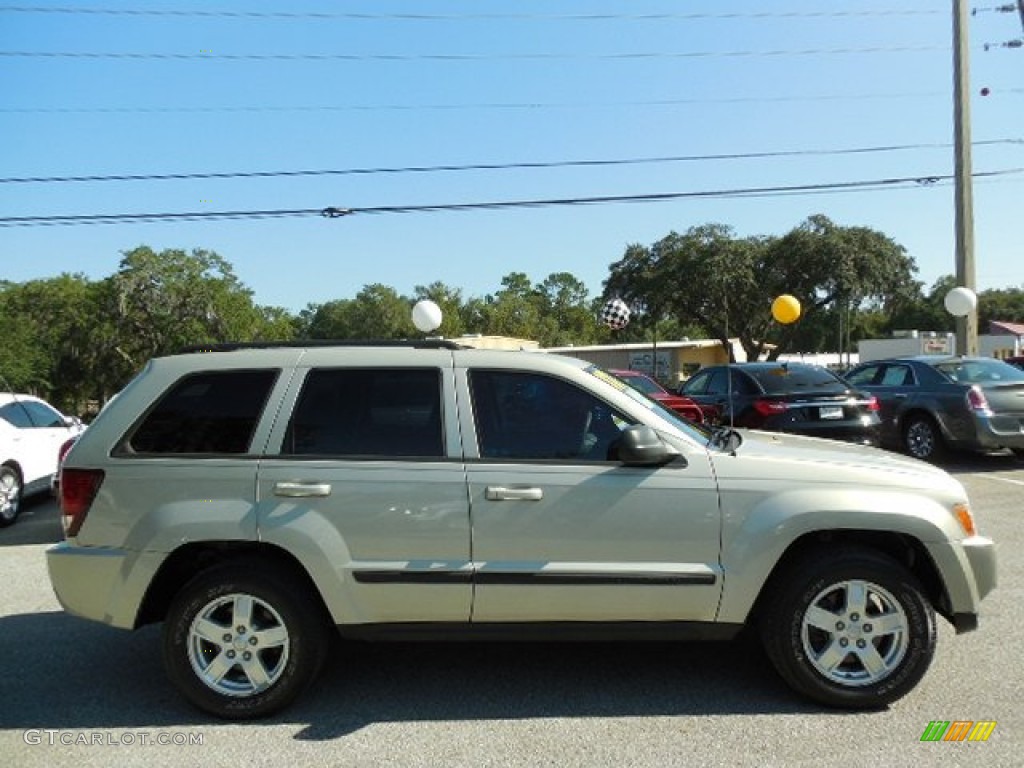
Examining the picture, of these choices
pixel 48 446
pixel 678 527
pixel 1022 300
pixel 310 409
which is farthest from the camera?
pixel 1022 300

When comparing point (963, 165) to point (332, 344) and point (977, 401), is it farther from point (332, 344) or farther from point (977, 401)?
point (332, 344)

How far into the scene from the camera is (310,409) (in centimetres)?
402

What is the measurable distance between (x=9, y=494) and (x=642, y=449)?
8306 mm

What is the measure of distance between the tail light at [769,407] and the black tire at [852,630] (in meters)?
6.42

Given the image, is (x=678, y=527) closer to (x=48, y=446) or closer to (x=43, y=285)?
(x=48, y=446)

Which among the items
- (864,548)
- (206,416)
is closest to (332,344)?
(206,416)

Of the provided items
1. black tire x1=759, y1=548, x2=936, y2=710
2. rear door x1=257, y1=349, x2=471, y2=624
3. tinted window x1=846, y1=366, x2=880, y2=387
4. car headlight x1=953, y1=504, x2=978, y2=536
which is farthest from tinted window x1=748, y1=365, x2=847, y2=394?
rear door x1=257, y1=349, x2=471, y2=624

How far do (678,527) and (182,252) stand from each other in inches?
1965

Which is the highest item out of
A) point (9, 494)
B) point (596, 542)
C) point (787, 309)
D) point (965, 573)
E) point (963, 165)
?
point (963, 165)

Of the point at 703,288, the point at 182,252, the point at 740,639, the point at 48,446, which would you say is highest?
the point at 182,252

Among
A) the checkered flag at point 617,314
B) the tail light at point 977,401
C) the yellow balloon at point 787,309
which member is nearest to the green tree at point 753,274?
the checkered flag at point 617,314

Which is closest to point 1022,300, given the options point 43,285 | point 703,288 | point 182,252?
point 703,288

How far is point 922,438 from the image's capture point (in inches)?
456

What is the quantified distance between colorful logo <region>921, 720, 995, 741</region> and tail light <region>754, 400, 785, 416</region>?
6.60 m
